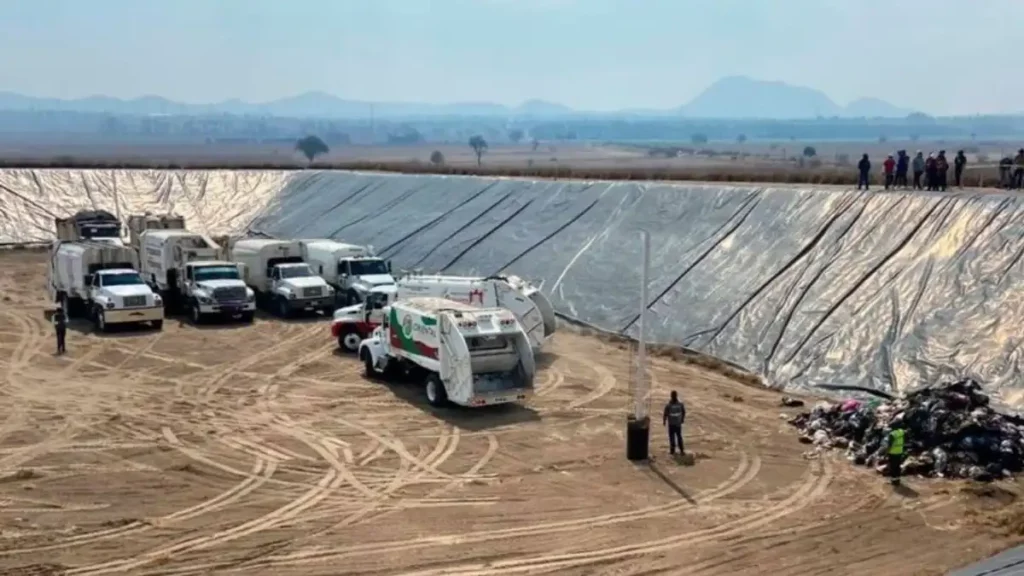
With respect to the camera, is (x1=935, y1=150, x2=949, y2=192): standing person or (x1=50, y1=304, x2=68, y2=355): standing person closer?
(x1=50, y1=304, x2=68, y2=355): standing person

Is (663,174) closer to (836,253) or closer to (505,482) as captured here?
(836,253)

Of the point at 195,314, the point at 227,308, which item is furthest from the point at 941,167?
the point at 195,314

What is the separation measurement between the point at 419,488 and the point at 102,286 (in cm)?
1801

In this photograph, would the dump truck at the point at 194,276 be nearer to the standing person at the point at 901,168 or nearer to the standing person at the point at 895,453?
the standing person at the point at 895,453

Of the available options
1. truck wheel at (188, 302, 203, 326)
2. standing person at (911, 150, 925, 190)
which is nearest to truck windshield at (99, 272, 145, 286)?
truck wheel at (188, 302, 203, 326)

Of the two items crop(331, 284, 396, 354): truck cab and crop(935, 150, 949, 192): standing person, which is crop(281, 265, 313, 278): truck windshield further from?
crop(935, 150, 949, 192): standing person

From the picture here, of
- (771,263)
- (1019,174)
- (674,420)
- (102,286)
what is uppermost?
(1019,174)

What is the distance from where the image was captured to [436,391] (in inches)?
853

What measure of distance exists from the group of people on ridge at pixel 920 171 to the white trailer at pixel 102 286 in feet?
75.7

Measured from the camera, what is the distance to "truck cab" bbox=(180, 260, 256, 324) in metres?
30.9

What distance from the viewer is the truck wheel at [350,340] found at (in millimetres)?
27250

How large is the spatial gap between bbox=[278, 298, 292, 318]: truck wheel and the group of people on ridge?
19.2 m

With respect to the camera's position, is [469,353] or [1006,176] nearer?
[469,353]

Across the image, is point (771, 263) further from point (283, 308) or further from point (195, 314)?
point (195, 314)
